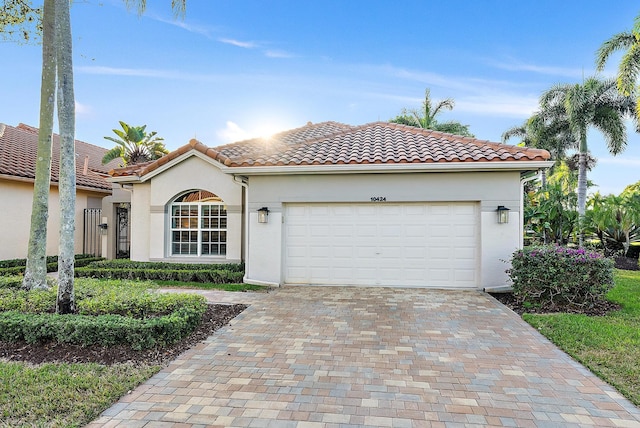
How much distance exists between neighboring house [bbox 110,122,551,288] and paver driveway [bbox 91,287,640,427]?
9.76ft

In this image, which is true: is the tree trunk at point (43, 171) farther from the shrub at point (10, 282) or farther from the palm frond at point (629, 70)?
the palm frond at point (629, 70)

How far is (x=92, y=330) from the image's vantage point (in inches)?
203

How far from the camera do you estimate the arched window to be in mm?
12086

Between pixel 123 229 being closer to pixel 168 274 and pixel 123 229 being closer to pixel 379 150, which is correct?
pixel 168 274

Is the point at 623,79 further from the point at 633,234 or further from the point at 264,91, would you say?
the point at 264,91

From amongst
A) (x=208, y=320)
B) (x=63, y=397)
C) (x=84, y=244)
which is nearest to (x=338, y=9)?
(x=208, y=320)

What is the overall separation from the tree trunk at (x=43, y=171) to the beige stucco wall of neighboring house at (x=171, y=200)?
14.7 ft

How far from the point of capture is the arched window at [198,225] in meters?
12.1

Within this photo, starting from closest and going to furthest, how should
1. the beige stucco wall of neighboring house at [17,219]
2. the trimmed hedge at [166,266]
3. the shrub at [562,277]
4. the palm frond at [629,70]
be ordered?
the shrub at [562,277]
the trimmed hedge at [166,266]
the beige stucco wall of neighboring house at [17,219]
the palm frond at [629,70]

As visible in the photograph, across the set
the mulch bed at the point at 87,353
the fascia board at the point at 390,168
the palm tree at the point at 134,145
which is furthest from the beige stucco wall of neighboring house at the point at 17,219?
the mulch bed at the point at 87,353

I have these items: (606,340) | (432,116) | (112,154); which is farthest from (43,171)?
(432,116)

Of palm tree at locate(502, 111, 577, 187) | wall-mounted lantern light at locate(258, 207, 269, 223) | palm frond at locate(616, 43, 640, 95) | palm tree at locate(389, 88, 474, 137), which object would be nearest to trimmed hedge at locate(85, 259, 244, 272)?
wall-mounted lantern light at locate(258, 207, 269, 223)

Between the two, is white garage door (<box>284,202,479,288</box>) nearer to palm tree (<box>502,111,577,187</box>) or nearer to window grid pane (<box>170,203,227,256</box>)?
window grid pane (<box>170,203,227,256</box>)

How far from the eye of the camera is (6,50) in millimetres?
9453
